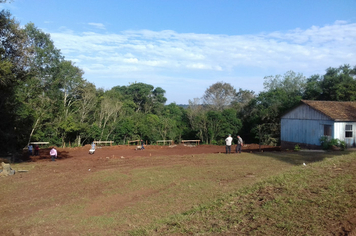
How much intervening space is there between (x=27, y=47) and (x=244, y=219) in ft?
67.2

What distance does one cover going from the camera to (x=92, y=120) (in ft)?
129

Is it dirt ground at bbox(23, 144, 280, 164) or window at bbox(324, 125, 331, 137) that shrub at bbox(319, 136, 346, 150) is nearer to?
window at bbox(324, 125, 331, 137)

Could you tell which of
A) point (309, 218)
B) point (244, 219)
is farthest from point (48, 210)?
point (309, 218)

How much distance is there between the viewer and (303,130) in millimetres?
27938

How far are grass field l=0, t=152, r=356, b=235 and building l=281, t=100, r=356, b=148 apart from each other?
14134 millimetres

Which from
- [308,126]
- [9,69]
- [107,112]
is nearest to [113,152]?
[107,112]

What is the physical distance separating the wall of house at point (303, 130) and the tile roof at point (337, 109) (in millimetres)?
751

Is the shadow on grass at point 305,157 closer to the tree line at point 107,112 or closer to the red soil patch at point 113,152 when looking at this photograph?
the red soil patch at point 113,152

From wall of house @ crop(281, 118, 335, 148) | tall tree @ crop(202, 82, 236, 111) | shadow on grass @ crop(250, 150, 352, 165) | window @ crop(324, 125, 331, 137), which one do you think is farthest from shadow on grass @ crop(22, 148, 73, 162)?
tall tree @ crop(202, 82, 236, 111)

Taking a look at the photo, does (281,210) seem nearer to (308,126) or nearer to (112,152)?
(308,126)

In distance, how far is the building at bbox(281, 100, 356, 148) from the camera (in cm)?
2464

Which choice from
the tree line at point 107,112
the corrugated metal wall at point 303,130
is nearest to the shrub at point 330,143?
the corrugated metal wall at point 303,130

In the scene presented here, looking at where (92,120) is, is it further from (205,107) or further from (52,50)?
(205,107)

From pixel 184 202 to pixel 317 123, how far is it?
2094cm
